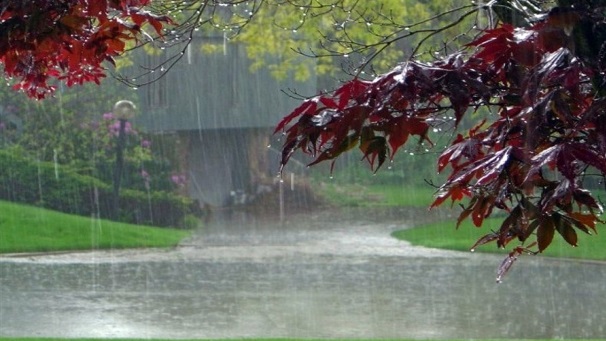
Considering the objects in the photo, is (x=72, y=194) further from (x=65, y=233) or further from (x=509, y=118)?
(x=509, y=118)

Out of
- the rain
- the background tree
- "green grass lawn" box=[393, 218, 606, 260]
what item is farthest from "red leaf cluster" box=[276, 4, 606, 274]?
"green grass lawn" box=[393, 218, 606, 260]

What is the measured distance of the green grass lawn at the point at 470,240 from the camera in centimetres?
1569

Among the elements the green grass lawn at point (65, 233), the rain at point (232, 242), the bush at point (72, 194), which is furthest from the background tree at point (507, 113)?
the bush at point (72, 194)

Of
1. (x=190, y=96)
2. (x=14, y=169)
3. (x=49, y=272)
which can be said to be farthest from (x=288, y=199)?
(x=49, y=272)

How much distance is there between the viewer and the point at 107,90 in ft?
72.7

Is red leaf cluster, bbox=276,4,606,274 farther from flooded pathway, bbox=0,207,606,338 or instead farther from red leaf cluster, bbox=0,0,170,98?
flooded pathway, bbox=0,207,606,338

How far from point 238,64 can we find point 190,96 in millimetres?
1404

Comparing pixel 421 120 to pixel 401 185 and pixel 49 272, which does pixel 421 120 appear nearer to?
pixel 49 272

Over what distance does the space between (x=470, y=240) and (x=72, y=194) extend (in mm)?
8009

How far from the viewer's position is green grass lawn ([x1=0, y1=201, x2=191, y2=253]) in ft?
51.5

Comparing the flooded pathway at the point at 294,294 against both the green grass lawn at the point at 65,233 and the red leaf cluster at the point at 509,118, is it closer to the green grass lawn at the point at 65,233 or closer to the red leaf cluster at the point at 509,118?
the green grass lawn at the point at 65,233

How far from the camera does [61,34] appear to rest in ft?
10.6

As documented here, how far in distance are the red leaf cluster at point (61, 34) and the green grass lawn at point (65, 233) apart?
11626 millimetres

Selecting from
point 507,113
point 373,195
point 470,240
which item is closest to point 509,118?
point 507,113
